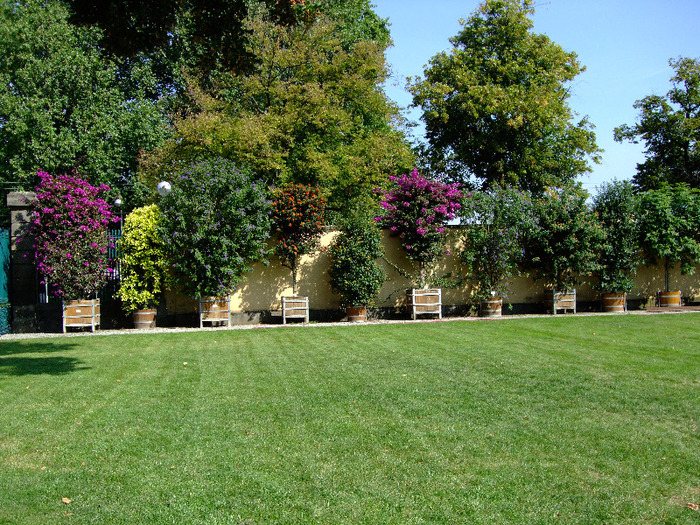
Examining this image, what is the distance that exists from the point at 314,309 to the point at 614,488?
10.5 meters

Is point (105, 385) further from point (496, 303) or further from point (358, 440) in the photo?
point (496, 303)

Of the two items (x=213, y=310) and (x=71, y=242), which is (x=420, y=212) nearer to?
(x=213, y=310)

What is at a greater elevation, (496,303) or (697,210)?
(697,210)

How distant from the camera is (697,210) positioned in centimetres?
1514

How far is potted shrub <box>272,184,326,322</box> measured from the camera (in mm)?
12289

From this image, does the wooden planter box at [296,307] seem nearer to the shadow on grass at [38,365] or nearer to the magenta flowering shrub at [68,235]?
the magenta flowering shrub at [68,235]

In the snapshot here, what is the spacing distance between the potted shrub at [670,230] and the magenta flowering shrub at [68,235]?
13131 mm

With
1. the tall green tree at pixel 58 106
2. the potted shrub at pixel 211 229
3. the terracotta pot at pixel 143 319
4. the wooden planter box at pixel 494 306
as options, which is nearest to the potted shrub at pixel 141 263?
the terracotta pot at pixel 143 319

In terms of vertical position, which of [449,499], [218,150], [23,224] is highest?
[218,150]

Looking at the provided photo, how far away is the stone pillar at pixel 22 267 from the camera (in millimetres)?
11141

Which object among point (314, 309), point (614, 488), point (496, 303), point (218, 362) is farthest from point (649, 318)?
point (614, 488)

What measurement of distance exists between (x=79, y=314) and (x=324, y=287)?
523 centimetres

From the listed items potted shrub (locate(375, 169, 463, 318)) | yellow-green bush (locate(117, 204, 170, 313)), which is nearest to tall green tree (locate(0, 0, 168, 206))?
yellow-green bush (locate(117, 204, 170, 313))

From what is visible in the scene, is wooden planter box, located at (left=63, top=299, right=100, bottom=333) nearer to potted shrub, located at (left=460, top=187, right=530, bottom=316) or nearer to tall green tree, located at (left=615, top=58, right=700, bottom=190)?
potted shrub, located at (left=460, top=187, right=530, bottom=316)
